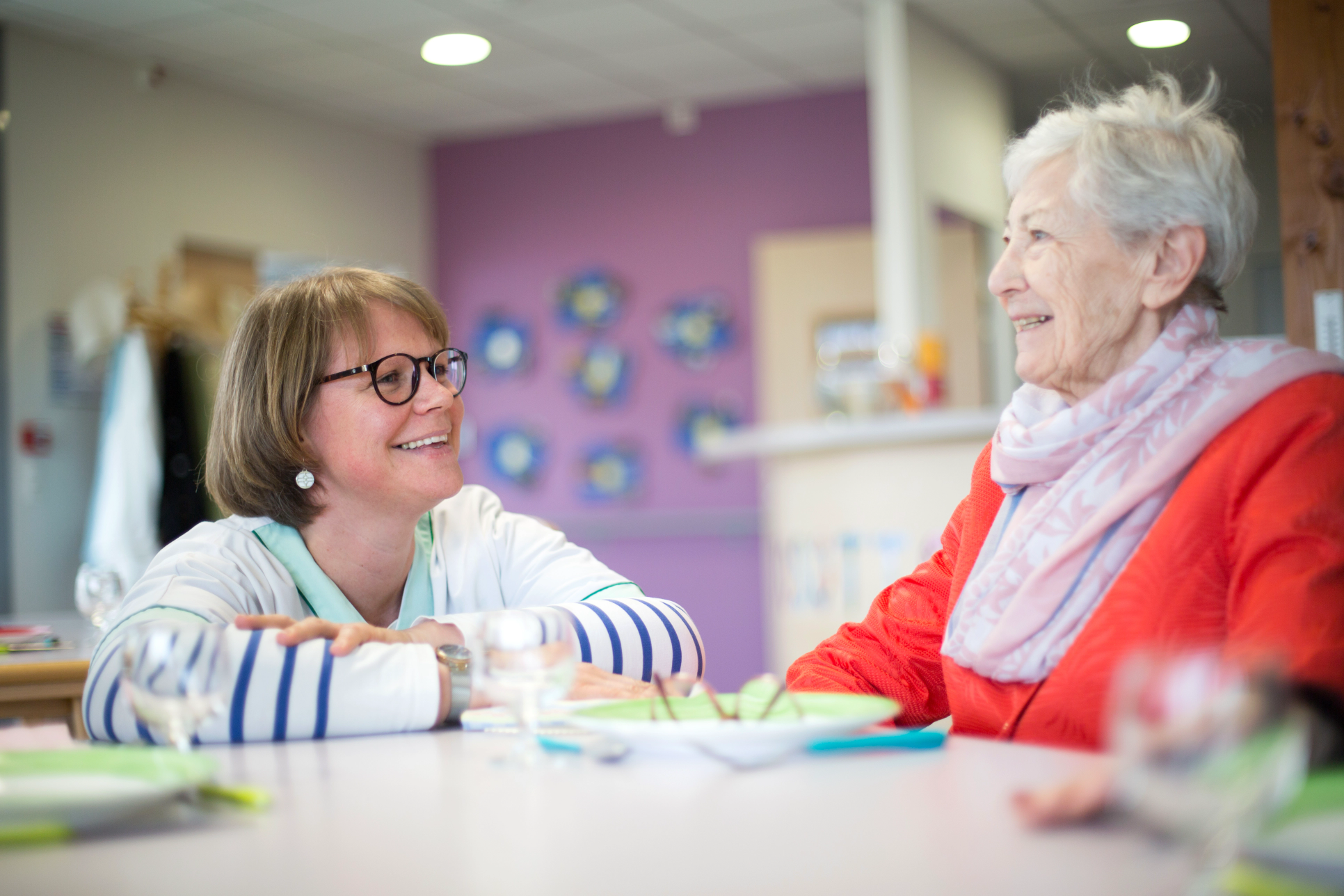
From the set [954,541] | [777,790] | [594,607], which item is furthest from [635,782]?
[954,541]

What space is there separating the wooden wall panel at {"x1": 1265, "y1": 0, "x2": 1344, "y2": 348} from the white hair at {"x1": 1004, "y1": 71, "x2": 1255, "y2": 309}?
3.44ft

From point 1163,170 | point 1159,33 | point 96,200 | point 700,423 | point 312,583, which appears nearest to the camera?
point 1163,170

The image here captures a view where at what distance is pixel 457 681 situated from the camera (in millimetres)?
1299

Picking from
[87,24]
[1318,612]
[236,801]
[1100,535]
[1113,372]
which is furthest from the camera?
[87,24]

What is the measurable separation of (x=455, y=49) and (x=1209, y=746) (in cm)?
481

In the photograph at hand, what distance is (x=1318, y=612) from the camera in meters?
1.04

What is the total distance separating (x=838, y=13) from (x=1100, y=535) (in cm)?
389

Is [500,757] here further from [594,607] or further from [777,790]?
[594,607]

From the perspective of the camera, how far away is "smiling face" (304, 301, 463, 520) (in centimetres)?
165

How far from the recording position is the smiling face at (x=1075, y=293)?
142 centimetres

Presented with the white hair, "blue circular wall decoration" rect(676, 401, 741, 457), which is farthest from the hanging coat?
the white hair

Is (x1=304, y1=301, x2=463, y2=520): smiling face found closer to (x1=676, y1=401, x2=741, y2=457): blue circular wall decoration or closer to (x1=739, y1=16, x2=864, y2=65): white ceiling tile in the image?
(x1=739, y1=16, x2=864, y2=65): white ceiling tile

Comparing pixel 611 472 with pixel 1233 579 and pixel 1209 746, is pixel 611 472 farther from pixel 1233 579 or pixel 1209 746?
pixel 1209 746

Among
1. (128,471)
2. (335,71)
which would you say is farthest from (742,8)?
(128,471)
